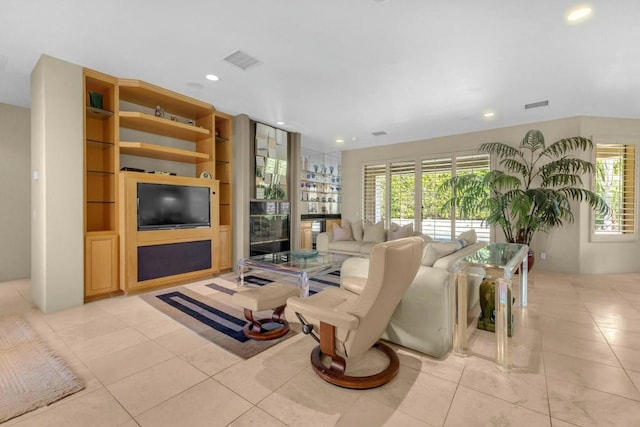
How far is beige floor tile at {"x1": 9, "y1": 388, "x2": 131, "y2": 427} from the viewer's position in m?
1.57

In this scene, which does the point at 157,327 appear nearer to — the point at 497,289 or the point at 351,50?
the point at 497,289

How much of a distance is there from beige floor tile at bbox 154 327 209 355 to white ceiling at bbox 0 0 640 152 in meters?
2.79

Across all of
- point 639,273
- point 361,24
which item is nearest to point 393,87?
point 361,24

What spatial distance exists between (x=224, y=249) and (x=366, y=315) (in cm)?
380

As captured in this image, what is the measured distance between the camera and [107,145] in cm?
387

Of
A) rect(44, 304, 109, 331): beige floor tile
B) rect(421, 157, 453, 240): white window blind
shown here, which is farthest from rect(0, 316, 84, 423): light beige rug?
rect(421, 157, 453, 240): white window blind

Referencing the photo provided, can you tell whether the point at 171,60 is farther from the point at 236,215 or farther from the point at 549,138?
the point at 549,138

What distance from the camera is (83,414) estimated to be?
1.64 m

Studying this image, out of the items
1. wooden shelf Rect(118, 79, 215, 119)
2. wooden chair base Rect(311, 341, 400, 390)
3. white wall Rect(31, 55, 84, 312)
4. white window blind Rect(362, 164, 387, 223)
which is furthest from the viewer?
white window blind Rect(362, 164, 387, 223)

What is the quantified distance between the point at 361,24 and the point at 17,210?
→ 578 centimetres

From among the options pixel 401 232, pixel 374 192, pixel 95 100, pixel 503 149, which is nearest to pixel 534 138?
pixel 503 149

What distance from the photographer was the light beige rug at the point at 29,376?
5.65 feet

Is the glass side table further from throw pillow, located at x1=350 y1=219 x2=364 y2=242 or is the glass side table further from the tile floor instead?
throw pillow, located at x1=350 y1=219 x2=364 y2=242

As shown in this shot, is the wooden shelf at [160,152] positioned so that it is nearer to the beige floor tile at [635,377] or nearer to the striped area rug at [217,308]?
the striped area rug at [217,308]
